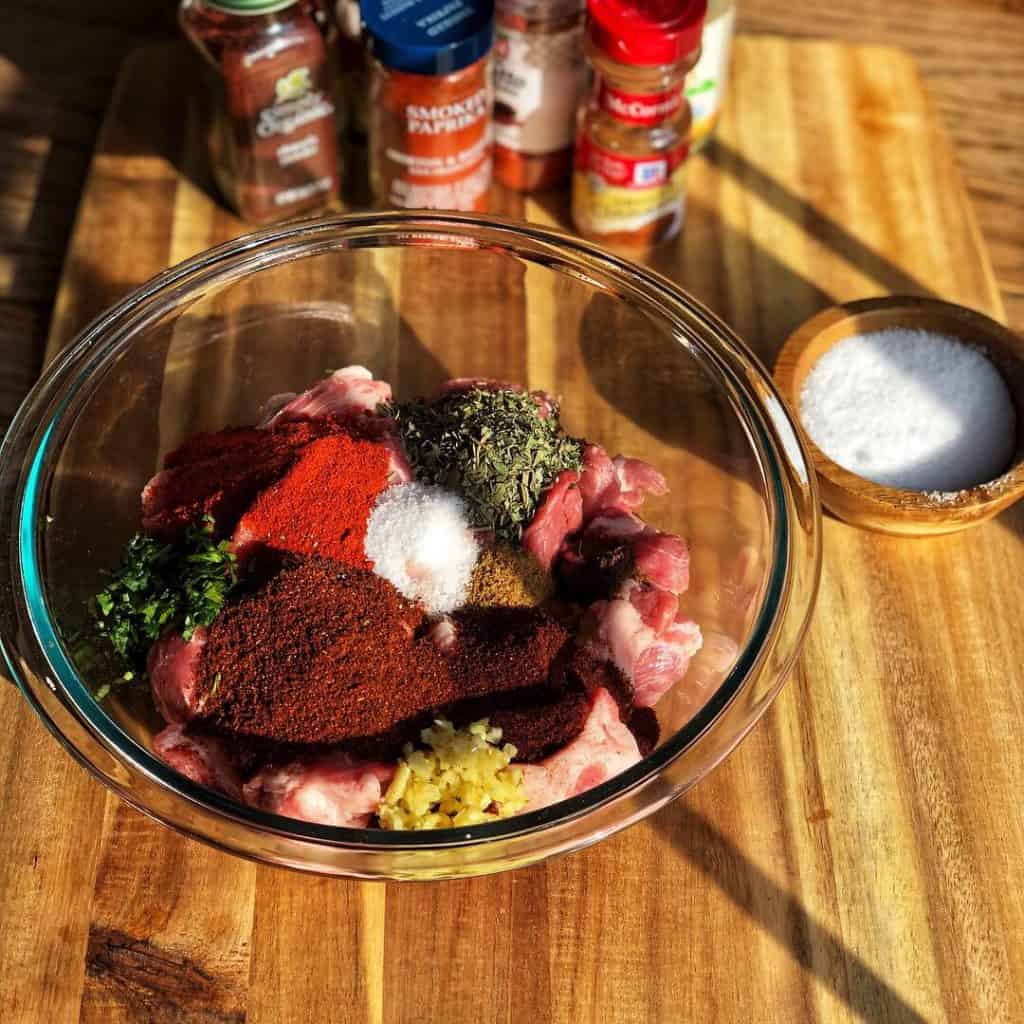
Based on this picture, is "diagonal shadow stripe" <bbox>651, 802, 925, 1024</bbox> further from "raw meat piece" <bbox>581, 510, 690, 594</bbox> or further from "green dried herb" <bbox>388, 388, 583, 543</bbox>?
"green dried herb" <bbox>388, 388, 583, 543</bbox>

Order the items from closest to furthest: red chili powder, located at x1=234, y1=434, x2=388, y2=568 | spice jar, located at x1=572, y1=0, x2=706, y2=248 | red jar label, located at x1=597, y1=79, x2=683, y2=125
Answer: red chili powder, located at x1=234, y1=434, x2=388, y2=568 → spice jar, located at x1=572, y1=0, x2=706, y2=248 → red jar label, located at x1=597, y1=79, x2=683, y2=125

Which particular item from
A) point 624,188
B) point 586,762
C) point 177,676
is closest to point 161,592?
point 177,676

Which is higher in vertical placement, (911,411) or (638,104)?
(638,104)

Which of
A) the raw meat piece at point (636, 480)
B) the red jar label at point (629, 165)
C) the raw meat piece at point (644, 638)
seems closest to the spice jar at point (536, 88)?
the red jar label at point (629, 165)

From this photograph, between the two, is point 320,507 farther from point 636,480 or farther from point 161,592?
point 636,480

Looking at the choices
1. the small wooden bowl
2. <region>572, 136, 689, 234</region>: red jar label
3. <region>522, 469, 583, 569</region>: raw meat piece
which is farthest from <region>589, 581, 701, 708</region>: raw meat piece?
<region>572, 136, 689, 234</region>: red jar label

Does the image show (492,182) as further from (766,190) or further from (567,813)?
(567,813)

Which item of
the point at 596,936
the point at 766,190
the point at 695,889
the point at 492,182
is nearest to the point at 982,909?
the point at 695,889
